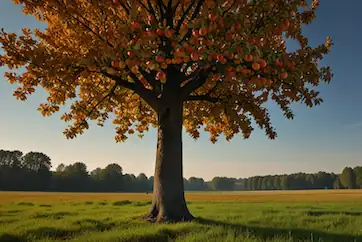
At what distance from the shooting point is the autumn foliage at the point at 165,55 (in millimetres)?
8078

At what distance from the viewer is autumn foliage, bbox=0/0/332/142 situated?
8.08m

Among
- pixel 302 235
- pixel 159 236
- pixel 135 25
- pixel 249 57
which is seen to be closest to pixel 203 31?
pixel 249 57

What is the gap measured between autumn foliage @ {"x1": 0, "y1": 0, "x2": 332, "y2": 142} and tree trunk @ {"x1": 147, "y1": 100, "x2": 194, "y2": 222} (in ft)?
3.32

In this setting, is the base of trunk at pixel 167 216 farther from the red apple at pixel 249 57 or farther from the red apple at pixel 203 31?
the red apple at pixel 203 31

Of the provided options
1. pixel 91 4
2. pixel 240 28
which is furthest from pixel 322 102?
pixel 91 4

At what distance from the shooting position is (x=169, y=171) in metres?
13.9

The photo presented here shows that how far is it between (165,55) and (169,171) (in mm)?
6732

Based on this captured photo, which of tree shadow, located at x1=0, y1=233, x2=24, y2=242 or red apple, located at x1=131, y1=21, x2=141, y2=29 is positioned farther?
tree shadow, located at x1=0, y1=233, x2=24, y2=242

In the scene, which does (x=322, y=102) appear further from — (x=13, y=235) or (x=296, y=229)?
(x=13, y=235)

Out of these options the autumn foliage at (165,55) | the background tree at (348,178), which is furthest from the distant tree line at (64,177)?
the autumn foliage at (165,55)

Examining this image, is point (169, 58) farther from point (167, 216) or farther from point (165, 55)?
point (167, 216)

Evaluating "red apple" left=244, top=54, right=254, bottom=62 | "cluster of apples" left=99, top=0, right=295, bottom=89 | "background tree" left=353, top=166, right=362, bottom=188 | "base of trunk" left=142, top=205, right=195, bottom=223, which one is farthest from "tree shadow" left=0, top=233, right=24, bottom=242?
"background tree" left=353, top=166, right=362, bottom=188

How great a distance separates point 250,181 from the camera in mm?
156750

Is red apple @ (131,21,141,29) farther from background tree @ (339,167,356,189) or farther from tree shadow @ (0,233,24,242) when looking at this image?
background tree @ (339,167,356,189)
